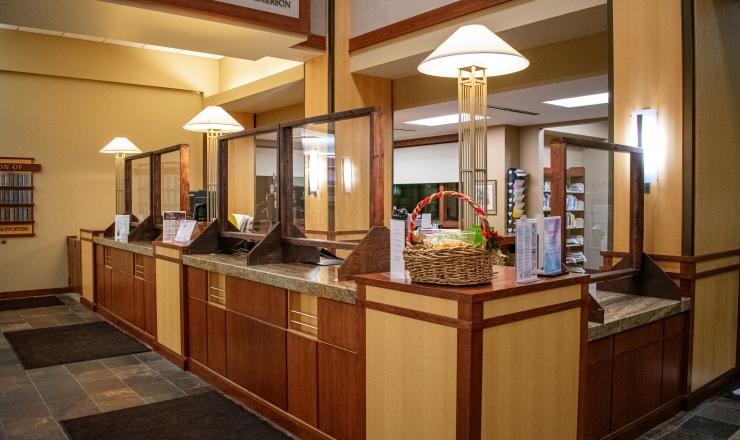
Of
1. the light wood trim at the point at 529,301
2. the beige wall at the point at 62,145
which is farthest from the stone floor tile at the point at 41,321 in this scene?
the light wood trim at the point at 529,301

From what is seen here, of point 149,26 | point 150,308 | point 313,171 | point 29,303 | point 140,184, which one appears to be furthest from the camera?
point 140,184

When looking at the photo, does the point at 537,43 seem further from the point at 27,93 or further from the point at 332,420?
the point at 27,93

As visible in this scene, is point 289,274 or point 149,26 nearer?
point 289,274

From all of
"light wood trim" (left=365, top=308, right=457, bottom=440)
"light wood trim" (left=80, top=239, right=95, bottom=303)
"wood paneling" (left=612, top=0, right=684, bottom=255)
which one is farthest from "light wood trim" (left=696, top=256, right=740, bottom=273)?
"light wood trim" (left=80, top=239, right=95, bottom=303)

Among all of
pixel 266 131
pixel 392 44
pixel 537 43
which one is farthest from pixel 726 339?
pixel 392 44

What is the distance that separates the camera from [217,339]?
14.5 feet

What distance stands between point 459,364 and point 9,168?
340 inches

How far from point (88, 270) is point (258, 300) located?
4893mm

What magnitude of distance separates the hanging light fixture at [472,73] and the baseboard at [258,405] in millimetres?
1729

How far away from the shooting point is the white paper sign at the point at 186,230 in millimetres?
5137

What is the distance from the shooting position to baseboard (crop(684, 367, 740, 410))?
13.0 ft

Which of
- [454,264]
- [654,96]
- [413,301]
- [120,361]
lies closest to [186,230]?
[120,361]

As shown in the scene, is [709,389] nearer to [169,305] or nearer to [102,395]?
[169,305]

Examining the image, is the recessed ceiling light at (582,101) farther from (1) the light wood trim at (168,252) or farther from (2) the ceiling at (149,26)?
(1) the light wood trim at (168,252)
